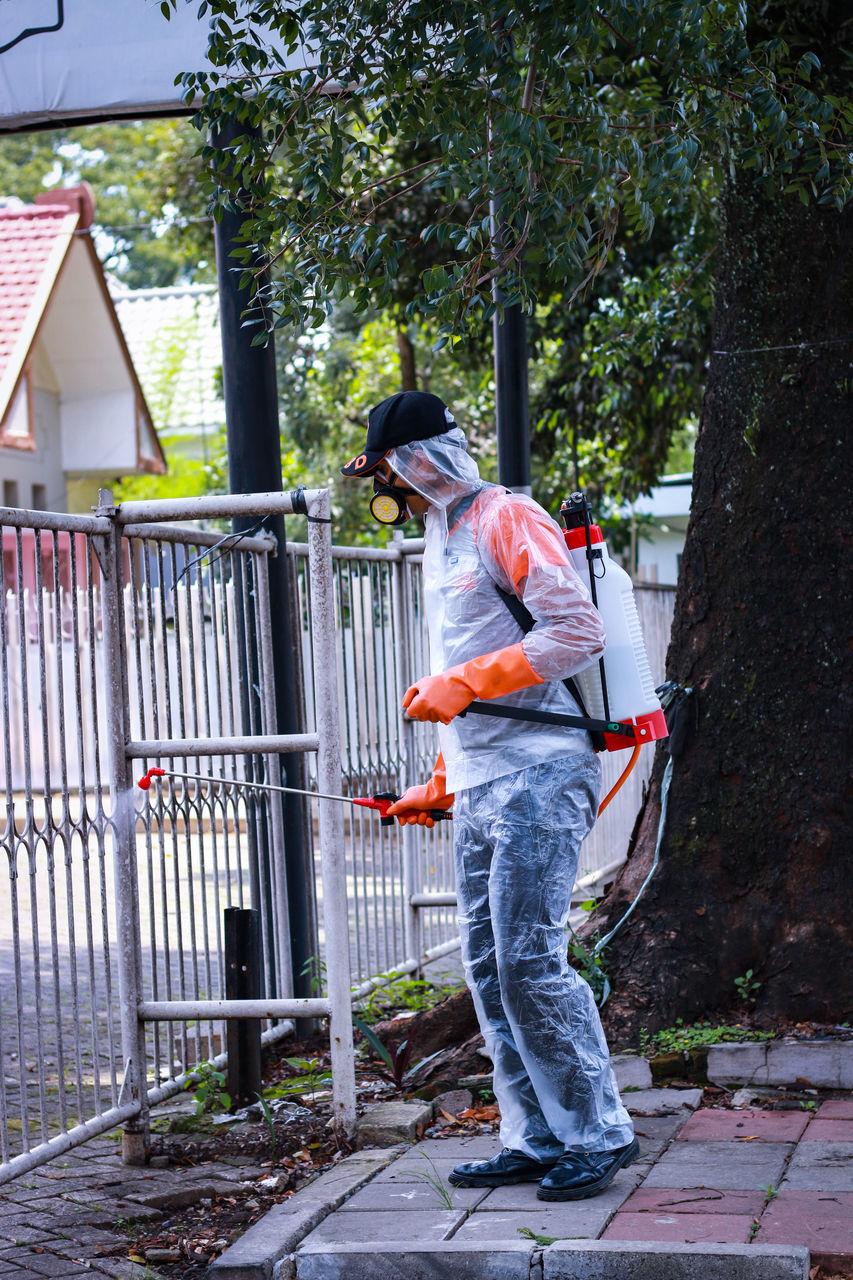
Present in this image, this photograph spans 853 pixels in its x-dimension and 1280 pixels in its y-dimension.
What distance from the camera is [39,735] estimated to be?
451cm

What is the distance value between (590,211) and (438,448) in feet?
9.11

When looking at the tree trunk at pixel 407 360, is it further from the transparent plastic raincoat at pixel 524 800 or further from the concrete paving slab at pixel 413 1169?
the concrete paving slab at pixel 413 1169

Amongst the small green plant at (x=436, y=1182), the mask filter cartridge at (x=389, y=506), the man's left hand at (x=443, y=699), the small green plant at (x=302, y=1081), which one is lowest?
the small green plant at (x=302, y=1081)

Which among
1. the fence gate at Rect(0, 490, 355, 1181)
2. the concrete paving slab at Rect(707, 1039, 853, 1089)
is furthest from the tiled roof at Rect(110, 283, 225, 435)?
the concrete paving slab at Rect(707, 1039, 853, 1089)

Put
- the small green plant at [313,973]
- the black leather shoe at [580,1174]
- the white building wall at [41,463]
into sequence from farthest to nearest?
the white building wall at [41,463]
the small green plant at [313,973]
the black leather shoe at [580,1174]

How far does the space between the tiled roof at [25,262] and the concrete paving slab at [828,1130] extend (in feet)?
48.5

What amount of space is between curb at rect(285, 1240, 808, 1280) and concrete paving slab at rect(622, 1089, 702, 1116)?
1213 millimetres

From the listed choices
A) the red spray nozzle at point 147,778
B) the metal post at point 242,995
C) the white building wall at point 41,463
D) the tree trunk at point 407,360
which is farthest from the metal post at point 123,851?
the white building wall at point 41,463

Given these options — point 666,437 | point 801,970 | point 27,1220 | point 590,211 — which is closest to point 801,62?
point 590,211

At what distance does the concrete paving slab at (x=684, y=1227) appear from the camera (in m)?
3.48

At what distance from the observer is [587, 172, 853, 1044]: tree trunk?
201 inches

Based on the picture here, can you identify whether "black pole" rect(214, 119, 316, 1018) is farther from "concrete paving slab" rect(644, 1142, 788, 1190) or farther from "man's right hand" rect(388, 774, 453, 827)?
"concrete paving slab" rect(644, 1142, 788, 1190)

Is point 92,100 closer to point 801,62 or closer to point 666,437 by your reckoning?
point 801,62

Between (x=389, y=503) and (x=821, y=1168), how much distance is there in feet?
7.02
